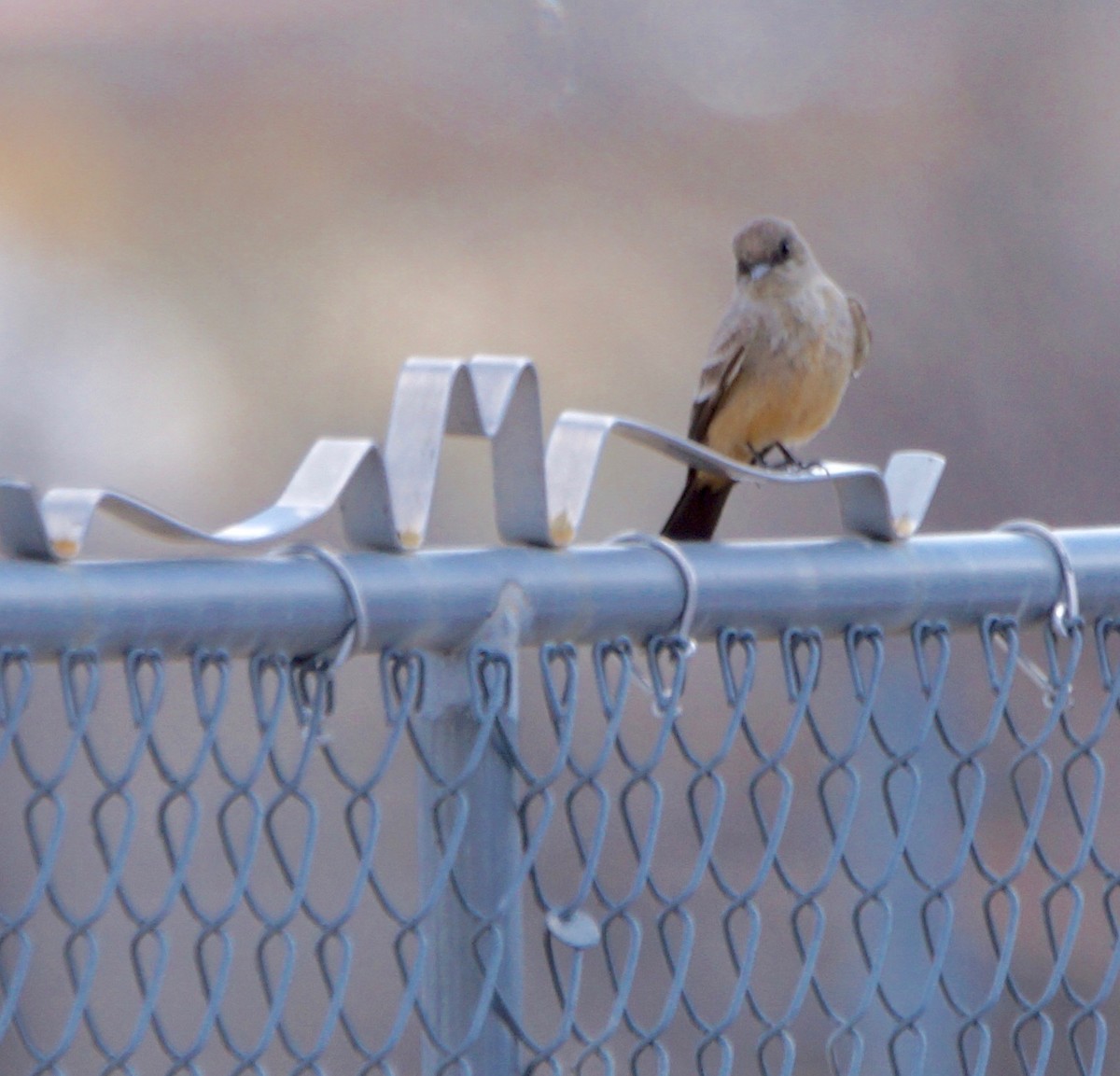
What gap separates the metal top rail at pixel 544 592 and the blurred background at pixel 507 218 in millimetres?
5128

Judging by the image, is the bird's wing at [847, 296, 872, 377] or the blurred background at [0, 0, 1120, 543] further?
the blurred background at [0, 0, 1120, 543]

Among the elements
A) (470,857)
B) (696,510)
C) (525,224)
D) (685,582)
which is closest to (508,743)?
(470,857)

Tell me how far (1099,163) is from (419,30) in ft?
9.18

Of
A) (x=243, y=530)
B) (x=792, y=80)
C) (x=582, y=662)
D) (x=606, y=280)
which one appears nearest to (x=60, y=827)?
(x=243, y=530)

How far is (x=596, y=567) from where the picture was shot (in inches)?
69.9

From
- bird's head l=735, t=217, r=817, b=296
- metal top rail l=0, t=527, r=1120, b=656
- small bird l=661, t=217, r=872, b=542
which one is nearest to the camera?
metal top rail l=0, t=527, r=1120, b=656

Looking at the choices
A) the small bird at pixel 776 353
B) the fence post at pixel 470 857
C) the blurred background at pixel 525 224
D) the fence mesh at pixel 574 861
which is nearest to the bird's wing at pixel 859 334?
the small bird at pixel 776 353

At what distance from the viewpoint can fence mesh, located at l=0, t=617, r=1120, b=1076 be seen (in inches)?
63.9

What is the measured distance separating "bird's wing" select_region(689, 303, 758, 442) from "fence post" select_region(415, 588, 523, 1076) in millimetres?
2498

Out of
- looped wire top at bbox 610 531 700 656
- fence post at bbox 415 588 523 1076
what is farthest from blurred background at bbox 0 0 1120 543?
fence post at bbox 415 588 523 1076

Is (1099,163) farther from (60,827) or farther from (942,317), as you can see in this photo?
(60,827)

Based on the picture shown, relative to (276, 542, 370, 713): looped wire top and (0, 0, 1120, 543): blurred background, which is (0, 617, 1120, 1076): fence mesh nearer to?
(276, 542, 370, 713): looped wire top

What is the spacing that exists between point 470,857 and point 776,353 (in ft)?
8.26

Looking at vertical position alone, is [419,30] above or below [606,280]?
above
